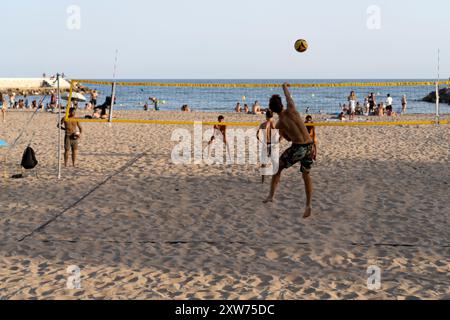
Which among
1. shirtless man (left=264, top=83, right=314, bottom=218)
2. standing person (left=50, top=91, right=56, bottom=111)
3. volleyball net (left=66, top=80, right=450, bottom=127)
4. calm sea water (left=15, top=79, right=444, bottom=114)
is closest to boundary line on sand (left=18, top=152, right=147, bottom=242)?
volleyball net (left=66, top=80, right=450, bottom=127)

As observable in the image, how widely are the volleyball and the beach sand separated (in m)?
2.51

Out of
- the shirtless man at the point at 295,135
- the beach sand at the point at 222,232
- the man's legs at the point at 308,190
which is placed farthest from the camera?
the man's legs at the point at 308,190

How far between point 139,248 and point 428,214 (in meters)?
4.06

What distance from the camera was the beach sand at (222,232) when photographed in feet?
14.6

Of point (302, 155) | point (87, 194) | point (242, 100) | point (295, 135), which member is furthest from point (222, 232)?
point (242, 100)

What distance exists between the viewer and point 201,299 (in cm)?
416

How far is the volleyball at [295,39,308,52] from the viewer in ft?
32.0

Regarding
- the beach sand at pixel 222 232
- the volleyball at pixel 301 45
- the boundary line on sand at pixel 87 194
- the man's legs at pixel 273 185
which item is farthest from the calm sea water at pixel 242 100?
the man's legs at pixel 273 185

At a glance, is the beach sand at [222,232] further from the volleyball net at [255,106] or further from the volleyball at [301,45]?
the volleyball at [301,45]

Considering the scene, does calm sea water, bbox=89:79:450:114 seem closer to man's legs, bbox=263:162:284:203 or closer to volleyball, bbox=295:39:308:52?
volleyball, bbox=295:39:308:52

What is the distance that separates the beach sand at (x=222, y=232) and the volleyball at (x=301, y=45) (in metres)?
2.51

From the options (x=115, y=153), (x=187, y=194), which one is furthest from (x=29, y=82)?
(x=187, y=194)

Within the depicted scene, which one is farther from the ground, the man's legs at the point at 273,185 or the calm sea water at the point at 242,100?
the calm sea water at the point at 242,100

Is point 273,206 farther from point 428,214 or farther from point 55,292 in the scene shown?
point 55,292
